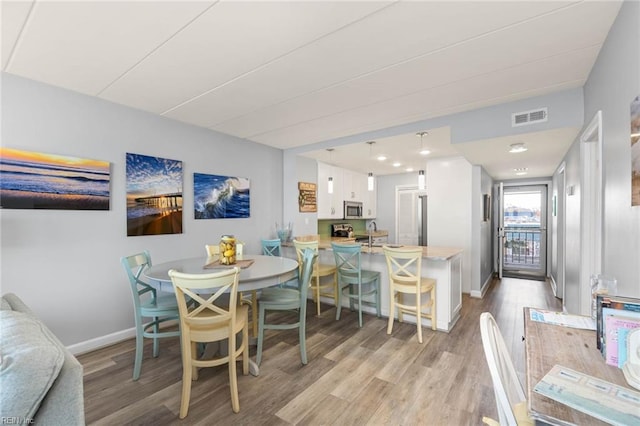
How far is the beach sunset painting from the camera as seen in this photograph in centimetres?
312

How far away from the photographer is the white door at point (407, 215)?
669 centimetres

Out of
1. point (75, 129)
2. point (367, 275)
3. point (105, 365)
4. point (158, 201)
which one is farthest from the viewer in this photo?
point (367, 275)

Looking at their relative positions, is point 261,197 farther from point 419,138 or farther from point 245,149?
point 419,138

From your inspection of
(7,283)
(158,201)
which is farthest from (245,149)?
(7,283)

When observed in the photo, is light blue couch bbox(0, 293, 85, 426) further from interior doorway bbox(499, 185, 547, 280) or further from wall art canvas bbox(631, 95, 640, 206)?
interior doorway bbox(499, 185, 547, 280)

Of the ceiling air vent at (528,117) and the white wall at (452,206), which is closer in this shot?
the ceiling air vent at (528,117)

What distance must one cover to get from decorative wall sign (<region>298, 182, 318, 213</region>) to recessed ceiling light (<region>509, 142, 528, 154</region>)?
3.07 metres

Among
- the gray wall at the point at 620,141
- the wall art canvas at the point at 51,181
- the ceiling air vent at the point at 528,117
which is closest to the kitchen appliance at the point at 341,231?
the ceiling air vent at the point at 528,117

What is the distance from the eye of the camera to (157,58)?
214 centimetres

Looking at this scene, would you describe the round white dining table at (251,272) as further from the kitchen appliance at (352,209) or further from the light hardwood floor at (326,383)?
the kitchen appliance at (352,209)

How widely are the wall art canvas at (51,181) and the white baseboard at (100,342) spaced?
1341 millimetres

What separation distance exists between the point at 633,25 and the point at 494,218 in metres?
5.72

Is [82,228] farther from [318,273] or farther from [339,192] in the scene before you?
[339,192]

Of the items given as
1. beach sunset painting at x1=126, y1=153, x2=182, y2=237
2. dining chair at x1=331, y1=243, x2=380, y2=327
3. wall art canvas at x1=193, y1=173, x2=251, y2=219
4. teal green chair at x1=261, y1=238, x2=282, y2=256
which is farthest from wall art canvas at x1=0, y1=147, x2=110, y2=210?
dining chair at x1=331, y1=243, x2=380, y2=327
